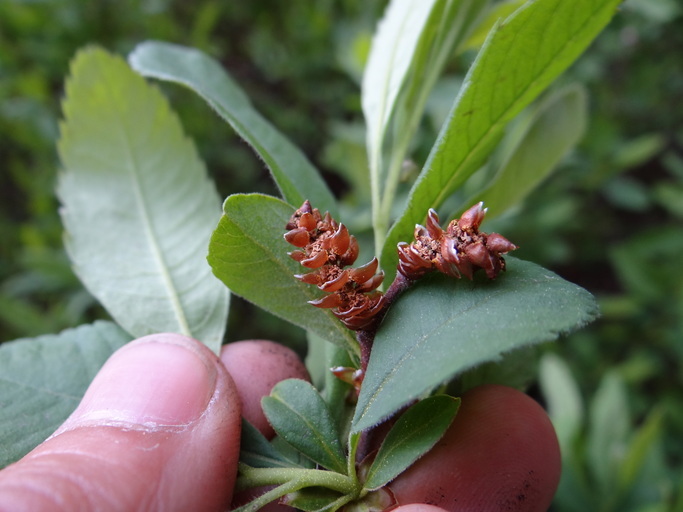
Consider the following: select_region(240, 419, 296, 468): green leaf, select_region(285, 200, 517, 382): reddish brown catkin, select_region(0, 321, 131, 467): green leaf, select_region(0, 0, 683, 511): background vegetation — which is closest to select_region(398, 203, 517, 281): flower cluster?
select_region(285, 200, 517, 382): reddish brown catkin

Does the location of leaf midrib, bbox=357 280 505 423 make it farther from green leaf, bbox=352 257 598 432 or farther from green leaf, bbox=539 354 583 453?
green leaf, bbox=539 354 583 453

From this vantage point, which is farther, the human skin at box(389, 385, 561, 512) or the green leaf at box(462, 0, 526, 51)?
the green leaf at box(462, 0, 526, 51)

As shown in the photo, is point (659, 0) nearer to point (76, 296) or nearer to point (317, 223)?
point (317, 223)

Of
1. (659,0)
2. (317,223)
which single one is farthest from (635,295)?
(317,223)

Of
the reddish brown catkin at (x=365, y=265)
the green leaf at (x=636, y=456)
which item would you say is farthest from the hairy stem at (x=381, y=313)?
the green leaf at (x=636, y=456)

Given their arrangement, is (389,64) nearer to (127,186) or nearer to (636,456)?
(127,186)

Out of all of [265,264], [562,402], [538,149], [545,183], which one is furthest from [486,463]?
[545,183]

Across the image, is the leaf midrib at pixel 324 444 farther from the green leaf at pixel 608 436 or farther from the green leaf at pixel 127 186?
the green leaf at pixel 608 436
